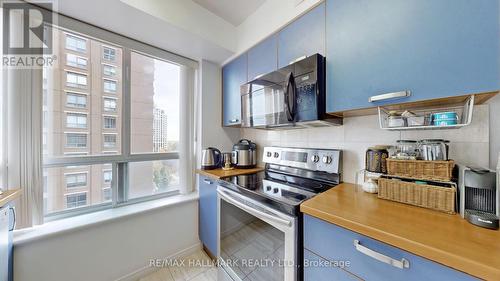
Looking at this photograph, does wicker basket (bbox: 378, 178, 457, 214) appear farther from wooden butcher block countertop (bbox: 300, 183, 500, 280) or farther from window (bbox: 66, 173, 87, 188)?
window (bbox: 66, 173, 87, 188)

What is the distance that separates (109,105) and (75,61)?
398 millimetres

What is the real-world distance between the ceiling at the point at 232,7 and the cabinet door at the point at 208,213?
1614 millimetres

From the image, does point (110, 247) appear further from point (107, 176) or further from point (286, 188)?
point (286, 188)

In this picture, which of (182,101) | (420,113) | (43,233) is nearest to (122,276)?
(43,233)

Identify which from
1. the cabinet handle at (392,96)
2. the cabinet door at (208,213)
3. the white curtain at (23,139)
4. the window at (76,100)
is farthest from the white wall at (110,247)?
the cabinet handle at (392,96)

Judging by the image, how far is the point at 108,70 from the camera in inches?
61.8

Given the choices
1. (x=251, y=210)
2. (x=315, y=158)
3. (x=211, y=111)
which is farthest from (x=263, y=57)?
(x=251, y=210)

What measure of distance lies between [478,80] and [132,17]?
79.1 inches

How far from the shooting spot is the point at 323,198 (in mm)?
909

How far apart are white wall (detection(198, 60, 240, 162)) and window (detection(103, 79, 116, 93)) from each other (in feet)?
2.63

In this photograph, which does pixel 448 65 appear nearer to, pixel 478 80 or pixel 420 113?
pixel 478 80

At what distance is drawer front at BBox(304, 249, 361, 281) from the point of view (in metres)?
0.69

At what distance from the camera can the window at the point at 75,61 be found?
4.54 feet

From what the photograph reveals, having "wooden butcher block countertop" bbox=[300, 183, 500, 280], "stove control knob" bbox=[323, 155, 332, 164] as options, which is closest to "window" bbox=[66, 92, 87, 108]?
"wooden butcher block countertop" bbox=[300, 183, 500, 280]
